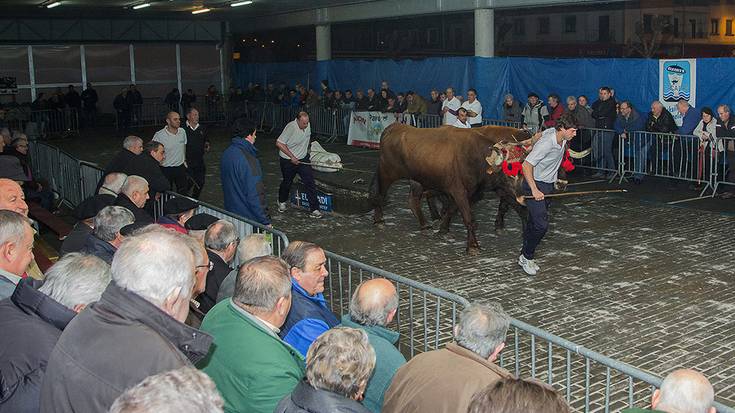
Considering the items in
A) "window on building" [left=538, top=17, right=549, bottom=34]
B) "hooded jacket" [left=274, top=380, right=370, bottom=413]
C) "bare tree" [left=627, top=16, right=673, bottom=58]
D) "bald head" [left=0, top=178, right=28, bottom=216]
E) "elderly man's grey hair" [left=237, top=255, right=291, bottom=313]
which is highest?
"window on building" [left=538, top=17, right=549, bottom=34]

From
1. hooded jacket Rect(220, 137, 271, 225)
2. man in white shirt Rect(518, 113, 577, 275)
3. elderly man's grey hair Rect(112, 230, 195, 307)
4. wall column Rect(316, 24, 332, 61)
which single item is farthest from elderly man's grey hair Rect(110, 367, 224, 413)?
wall column Rect(316, 24, 332, 61)

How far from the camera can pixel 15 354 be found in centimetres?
359

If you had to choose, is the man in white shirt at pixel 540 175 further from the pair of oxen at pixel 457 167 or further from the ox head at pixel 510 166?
the ox head at pixel 510 166

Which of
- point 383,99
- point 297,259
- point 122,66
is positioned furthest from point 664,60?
point 122,66

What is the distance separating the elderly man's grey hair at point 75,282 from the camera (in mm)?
3945

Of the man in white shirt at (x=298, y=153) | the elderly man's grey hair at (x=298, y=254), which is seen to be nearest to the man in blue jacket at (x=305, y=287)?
the elderly man's grey hair at (x=298, y=254)

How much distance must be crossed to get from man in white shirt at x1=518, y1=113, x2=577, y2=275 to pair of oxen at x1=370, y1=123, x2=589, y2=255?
752 mm

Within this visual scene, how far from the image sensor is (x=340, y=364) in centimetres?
355

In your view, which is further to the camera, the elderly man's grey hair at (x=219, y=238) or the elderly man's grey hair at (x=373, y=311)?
the elderly man's grey hair at (x=219, y=238)

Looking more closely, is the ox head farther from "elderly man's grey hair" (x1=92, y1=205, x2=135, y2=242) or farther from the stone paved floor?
"elderly man's grey hair" (x1=92, y1=205, x2=135, y2=242)

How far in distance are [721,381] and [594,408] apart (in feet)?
4.16

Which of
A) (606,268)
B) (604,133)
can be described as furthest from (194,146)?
(604,133)

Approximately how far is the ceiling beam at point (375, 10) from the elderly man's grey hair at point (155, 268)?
18.3m

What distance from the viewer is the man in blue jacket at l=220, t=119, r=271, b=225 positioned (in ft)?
30.5
